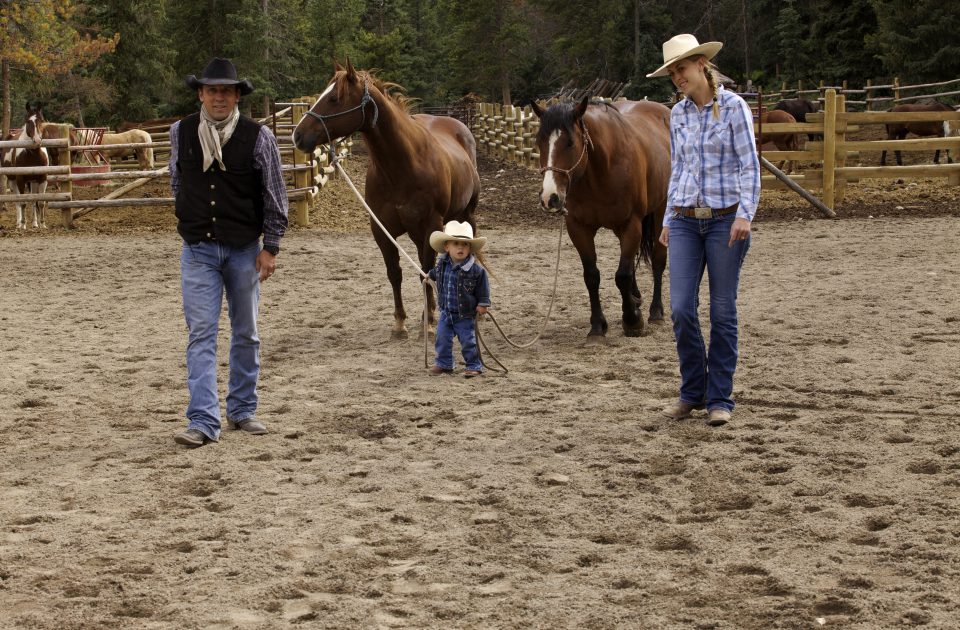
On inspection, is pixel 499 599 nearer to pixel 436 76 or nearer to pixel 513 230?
pixel 513 230

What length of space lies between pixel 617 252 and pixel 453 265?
5.79 m

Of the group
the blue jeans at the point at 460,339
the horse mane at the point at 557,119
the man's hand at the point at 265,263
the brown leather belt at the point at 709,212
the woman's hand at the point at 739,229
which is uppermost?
the horse mane at the point at 557,119

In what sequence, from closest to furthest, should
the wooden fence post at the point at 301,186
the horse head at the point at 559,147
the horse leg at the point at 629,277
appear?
the horse head at the point at 559,147 < the horse leg at the point at 629,277 < the wooden fence post at the point at 301,186

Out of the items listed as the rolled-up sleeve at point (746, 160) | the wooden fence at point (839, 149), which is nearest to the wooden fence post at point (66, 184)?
the wooden fence at point (839, 149)

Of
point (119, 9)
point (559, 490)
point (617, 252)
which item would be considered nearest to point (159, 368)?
point (559, 490)

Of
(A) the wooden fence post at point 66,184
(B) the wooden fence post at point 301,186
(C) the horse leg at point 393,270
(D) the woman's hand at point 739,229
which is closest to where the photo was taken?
(D) the woman's hand at point 739,229

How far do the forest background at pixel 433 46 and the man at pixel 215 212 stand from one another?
15.0 metres

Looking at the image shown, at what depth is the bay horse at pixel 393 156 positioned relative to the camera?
7574 millimetres

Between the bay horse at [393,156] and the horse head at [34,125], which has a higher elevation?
the horse head at [34,125]

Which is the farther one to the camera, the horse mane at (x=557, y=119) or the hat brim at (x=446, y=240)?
the horse mane at (x=557, y=119)

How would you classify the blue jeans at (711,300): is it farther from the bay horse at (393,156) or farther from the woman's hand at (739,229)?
the bay horse at (393,156)

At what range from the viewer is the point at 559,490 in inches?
181

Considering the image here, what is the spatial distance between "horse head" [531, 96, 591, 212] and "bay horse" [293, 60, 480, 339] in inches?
42.1

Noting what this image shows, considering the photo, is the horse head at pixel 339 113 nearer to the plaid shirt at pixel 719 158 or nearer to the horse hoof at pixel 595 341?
the horse hoof at pixel 595 341
